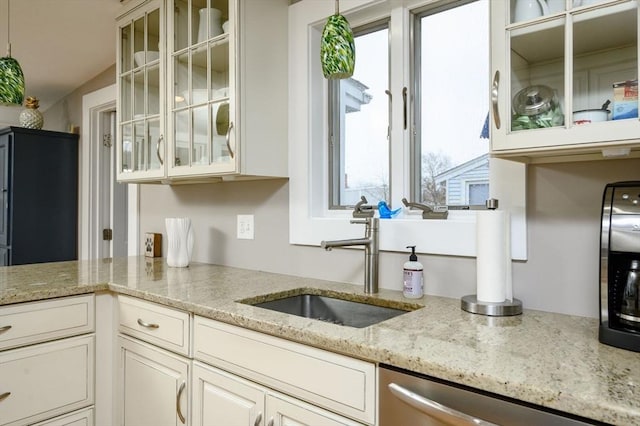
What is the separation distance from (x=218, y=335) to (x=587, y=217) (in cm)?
111

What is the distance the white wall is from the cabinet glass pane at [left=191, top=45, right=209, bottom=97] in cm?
46

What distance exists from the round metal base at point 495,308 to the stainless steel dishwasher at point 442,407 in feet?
1.36

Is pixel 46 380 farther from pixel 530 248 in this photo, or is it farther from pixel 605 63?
pixel 605 63

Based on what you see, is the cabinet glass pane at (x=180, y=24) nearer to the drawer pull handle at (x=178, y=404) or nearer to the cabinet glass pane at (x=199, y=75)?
the cabinet glass pane at (x=199, y=75)

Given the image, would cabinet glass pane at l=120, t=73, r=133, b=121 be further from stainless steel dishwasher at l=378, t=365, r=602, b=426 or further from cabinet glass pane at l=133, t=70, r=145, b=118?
stainless steel dishwasher at l=378, t=365, r=602, b=426

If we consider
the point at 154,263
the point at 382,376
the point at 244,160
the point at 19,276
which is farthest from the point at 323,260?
the point at 19,276

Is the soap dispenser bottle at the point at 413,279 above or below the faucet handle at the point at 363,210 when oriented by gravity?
below

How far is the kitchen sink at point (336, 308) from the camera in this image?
1447mm

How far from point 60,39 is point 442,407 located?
3.09 metres

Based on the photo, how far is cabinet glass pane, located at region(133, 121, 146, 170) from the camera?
2217 mm

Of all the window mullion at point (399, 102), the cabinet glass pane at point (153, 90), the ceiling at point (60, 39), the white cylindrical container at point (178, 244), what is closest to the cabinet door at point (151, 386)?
the white cylindrical container at point (178, 244)

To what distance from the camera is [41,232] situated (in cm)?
335

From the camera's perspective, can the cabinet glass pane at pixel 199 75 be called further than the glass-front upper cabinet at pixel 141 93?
No

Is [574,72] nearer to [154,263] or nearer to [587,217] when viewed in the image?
[587,217]
